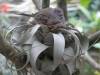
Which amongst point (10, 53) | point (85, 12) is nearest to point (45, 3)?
point (10, 53)

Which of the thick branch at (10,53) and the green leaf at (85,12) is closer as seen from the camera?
the thick branch at (10,53)

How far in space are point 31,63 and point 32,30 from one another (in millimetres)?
88

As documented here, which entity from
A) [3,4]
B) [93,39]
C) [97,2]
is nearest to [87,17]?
[97,2]

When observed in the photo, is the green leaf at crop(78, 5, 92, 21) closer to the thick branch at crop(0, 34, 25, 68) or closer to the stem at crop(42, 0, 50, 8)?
the stem at crop(42, 0, 50, 8)

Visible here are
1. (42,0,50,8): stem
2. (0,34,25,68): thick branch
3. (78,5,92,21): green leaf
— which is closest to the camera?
(0,34,25,68): thick branch

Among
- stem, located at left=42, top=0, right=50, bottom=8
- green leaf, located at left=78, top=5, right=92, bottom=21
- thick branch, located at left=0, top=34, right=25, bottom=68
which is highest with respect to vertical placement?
stem, located at left=42, top=0, right=50, bottom=8

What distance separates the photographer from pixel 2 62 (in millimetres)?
971

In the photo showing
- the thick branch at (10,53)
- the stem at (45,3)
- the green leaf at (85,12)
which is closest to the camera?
the thick branch at (10,53)

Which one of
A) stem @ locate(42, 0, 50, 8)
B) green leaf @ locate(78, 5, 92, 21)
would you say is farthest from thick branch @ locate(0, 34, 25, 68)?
green leaf @ locate(78, 5, 92, 21)

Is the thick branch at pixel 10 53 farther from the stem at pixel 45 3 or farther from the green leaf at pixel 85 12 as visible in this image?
the green leaf at pixel 85 12

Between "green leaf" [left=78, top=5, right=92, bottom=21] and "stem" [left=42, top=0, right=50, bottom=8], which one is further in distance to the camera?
"green leaf" [left=78, top=5, right=92, bottom=21]

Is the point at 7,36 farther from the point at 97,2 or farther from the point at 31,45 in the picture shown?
the point at 97,2

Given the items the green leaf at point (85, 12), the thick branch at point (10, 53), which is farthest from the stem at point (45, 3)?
→ the green leaf at point (85, 12)

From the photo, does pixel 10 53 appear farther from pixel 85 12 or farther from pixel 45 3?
pixel 85 12
